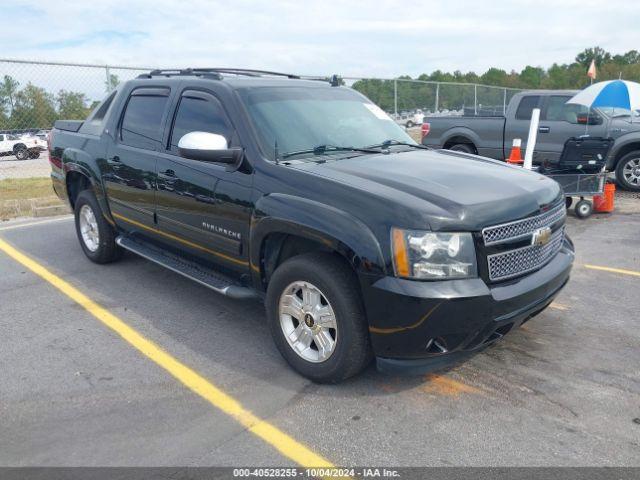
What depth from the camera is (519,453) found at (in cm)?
279

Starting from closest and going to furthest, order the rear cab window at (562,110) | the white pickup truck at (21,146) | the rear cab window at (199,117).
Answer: the rear cab window at (199,117), the rear cab window at (562,110), the white pickup truck at (21,146)

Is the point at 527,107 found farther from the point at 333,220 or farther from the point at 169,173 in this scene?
the point at 333,220

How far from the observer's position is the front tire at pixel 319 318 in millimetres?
3164

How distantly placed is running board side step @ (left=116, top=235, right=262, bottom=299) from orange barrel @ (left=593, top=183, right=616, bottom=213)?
21.8ft

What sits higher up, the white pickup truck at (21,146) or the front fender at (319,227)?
the front fender at (319,227)

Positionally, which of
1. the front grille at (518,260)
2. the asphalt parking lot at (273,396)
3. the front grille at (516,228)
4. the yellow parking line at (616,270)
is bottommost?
the yellow parking line at (616,270)

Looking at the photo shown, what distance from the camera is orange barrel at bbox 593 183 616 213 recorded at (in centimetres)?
848

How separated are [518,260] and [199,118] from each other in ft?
8.54

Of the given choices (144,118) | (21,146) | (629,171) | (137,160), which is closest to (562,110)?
(629,171)

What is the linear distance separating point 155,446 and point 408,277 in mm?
1593

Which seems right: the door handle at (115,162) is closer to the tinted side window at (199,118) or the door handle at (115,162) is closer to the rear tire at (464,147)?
the tinted side window at (199,118)

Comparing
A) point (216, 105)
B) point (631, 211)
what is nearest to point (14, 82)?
point (216, 105)

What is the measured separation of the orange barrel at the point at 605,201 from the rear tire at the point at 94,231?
6.99 m

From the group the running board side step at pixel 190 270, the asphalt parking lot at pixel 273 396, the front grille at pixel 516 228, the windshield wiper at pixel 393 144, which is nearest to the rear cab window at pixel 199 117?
the running board side step at pixel 190 270
